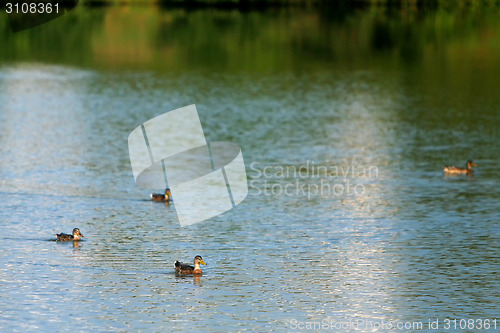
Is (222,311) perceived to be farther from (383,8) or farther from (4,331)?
(383,8)

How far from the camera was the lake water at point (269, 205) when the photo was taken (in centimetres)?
1636

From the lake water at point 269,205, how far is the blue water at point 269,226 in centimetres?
6

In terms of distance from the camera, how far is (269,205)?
24516 mm

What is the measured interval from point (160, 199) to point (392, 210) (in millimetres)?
5536

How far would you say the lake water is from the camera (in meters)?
16.4

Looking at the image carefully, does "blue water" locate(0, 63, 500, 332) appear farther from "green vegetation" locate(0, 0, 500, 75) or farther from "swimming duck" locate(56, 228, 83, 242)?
"green vegetation" locate(0, 0, 500, 75)

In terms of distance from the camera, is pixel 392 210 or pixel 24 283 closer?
pixel 24 283

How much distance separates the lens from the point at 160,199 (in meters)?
24.6

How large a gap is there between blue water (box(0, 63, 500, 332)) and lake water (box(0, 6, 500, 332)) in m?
0.06

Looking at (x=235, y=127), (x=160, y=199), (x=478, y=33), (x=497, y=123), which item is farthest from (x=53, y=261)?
(x=478, y=33)

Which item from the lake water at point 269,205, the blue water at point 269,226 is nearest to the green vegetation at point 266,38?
the lake water at point 269,205

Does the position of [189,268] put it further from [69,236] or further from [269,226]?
[269,226]

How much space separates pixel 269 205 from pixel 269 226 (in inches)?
95.8

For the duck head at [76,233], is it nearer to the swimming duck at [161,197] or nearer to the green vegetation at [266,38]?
the swimming duck at [161,197]
